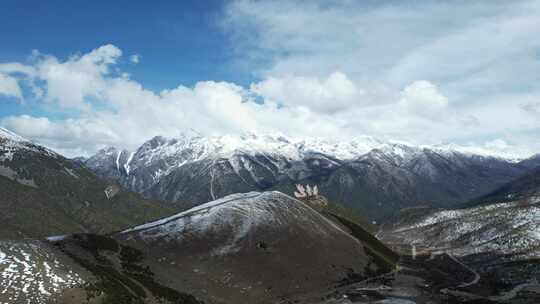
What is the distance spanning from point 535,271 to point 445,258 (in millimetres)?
37790

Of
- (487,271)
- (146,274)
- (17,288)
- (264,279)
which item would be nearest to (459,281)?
(487,271)

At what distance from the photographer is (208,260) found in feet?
347

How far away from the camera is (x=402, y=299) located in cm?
9688

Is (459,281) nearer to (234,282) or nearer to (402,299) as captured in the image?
(402,299)

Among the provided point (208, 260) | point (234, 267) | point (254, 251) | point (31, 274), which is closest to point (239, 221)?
point (254, 251)

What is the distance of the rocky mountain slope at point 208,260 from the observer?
215 feet

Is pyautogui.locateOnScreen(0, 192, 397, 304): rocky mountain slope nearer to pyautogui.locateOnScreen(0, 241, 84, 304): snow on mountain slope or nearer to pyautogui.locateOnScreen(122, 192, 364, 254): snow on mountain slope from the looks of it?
pyautogui.locateOnScreen(0, 241, 84, 304): snow on mountain slope

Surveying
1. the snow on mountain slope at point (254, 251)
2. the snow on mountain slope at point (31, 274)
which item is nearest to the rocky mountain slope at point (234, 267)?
the snow on mountain slope at point (31, 274)

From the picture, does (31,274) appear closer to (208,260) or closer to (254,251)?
(208,260)

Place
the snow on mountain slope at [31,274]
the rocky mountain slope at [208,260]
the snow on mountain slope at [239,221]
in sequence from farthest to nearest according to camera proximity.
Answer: the snow on mountain slope at [239,221] → the rocky mountain slope at [208,260] → the snow on mountain slope at [31,274]

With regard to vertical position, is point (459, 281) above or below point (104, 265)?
below

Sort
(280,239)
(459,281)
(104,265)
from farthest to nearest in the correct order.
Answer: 1. (459,281)
2. (280,239)
3. (104,265)

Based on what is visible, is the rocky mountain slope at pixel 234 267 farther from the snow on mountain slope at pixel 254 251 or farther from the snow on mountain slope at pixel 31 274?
the snow on mountain slope at pixel 254 251

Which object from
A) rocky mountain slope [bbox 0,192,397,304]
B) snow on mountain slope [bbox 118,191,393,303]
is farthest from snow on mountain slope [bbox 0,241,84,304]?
snow on mountain slope [bbox 118,191,393,303]
